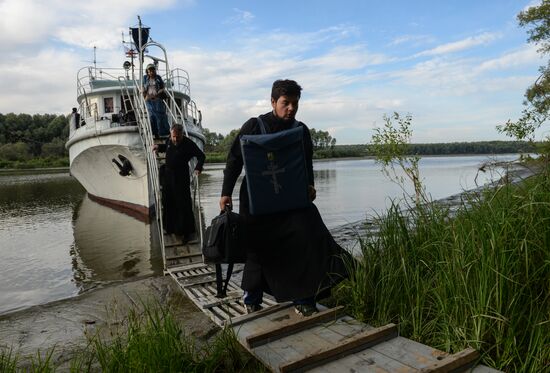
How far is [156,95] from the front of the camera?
9.23m

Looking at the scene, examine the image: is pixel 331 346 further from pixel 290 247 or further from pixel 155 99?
pixel 155 99

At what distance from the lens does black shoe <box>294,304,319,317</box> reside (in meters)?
3.54

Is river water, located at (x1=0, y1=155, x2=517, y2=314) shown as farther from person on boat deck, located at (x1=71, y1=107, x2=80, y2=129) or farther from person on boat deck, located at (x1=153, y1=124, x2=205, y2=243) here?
person on boat deck, located at (x1=71, y1=107, x2=80, y2=129)

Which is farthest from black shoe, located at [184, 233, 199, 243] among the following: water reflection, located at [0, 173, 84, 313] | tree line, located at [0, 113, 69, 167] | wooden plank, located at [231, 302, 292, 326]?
tree line, located at [0, 113, 69, 167]

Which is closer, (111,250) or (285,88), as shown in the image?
(285,88)

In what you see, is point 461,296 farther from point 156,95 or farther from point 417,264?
point 156,95

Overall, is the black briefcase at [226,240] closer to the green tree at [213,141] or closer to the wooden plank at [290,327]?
the wooden plank at [290,327]

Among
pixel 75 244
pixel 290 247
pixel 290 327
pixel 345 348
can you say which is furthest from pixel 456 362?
pixel 75 244

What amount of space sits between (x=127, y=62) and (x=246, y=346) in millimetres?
14640

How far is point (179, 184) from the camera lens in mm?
6891

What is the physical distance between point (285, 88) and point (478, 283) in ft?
6.41

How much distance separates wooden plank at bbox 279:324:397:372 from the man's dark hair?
1853 mm

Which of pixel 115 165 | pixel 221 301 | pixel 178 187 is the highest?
pixel 115 165

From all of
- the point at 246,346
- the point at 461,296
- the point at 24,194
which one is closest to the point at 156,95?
the point at 246,346
